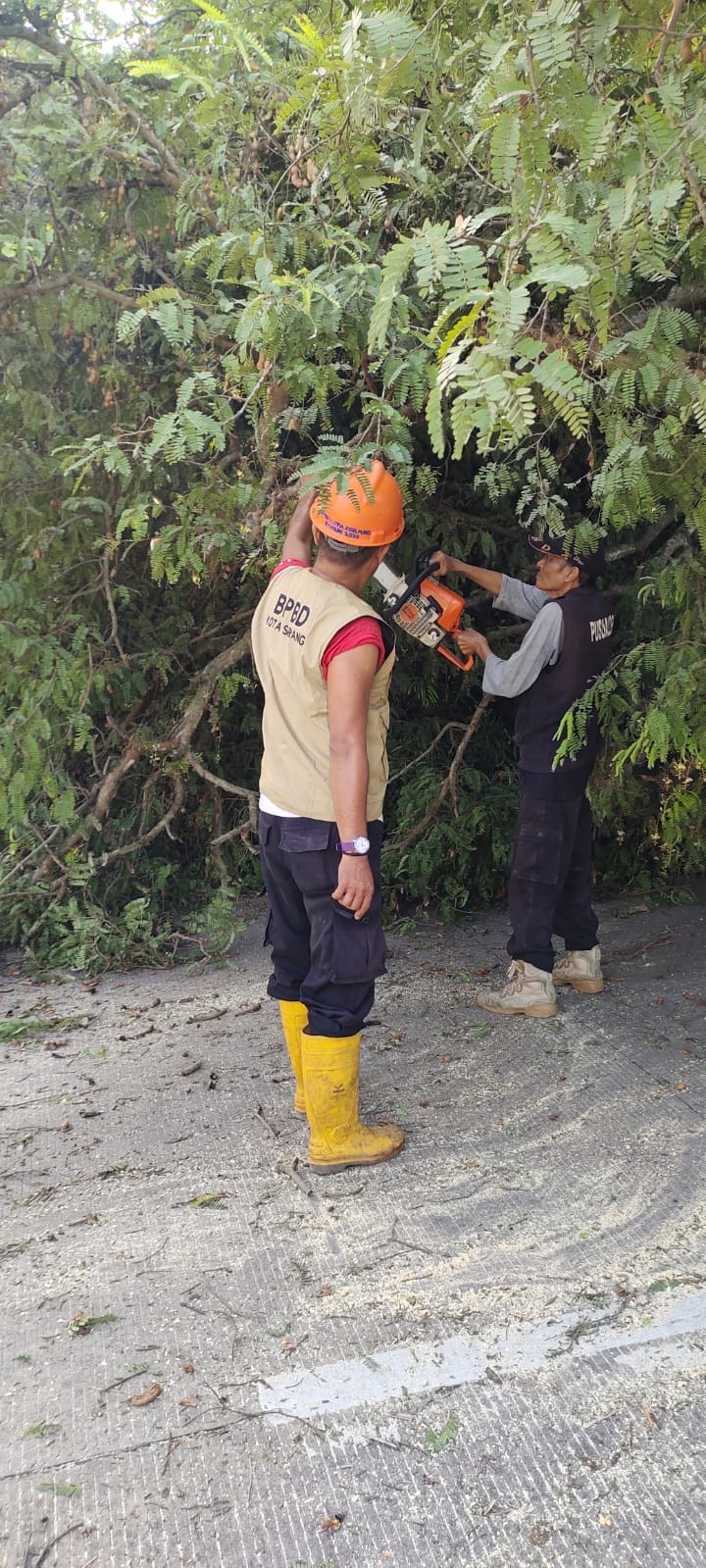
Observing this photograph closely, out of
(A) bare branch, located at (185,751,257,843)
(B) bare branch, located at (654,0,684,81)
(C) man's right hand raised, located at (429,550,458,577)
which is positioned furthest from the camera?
(A) bare branch, located at (185,751,257,843)

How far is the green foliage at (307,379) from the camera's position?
80.9 inches

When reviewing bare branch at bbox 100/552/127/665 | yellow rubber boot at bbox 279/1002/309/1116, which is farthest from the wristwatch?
bare branch at bbox 100/552/127/665

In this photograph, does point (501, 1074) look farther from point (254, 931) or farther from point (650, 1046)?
point (254, 931)

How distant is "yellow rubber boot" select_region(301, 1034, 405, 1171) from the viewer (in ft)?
10.7

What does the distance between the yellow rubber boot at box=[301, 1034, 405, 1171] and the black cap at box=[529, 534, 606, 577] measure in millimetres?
1987

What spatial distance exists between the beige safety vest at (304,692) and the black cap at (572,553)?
128 cm

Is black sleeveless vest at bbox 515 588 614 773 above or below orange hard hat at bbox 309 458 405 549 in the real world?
below

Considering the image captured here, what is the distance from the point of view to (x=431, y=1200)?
319 centimetres

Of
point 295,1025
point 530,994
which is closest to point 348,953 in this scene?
point 295,1025

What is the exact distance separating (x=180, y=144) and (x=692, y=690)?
8.80 ft

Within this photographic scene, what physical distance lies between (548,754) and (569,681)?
30 centimetres

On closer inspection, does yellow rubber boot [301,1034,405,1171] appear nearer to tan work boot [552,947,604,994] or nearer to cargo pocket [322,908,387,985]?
cargo pocket [322,908,387,985]

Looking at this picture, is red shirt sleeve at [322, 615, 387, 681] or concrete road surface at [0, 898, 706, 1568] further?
red shirt sleeve at [322, 615, 387, 681]

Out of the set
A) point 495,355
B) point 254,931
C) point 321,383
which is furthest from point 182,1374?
point 254,931
